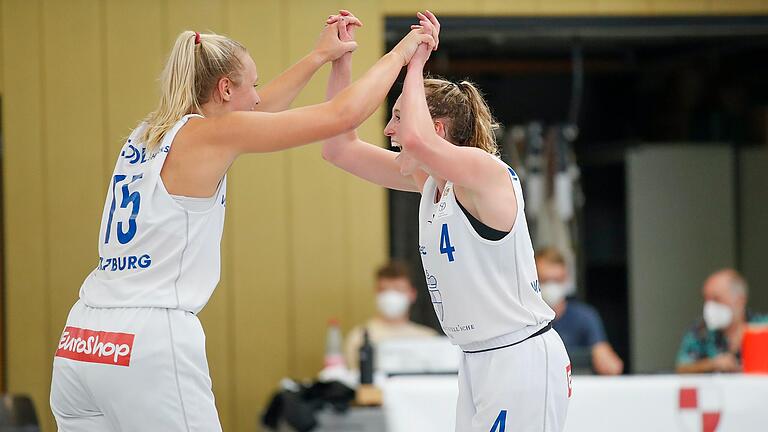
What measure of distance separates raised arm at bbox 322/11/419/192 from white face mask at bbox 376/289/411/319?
2.33m

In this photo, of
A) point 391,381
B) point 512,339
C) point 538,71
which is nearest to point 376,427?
point 391,381

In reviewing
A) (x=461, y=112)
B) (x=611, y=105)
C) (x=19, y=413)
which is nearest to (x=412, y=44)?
(x=461, y=112)

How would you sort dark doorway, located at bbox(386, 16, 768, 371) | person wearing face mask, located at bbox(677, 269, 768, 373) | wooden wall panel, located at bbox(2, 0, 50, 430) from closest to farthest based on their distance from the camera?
person wearing face mask, located at bbox(677, 269, 768, 373), wooden wall panel, located at bbox(2, 0, 50, 430), dark doorway, located at bbox(386, 16, 768, 371)

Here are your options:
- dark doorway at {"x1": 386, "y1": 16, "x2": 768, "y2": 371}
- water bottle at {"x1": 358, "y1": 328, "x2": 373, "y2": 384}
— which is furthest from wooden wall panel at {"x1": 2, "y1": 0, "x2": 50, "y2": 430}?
dark doorway at {"x1": 386, "y1": 16, "x2": 768, "y2": 371}

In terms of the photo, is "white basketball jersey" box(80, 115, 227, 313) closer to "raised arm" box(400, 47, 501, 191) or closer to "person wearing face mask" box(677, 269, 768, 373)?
"raised arm" box(400, 47, 501, 191)

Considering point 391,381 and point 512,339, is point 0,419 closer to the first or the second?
point 391,381

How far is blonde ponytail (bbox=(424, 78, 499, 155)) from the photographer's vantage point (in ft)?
8.64

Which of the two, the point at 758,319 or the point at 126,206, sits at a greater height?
the point at 126,206

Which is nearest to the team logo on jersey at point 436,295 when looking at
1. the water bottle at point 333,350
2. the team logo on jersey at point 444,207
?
the team logo on jersey at point 444,207

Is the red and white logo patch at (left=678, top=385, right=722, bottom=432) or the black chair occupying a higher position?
the red and white logo patch at (left=678, top=385, right=722, bottom=432)

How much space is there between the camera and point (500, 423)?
96.3 inches

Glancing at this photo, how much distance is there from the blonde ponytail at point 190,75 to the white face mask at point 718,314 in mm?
3049

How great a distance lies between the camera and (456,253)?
2453 millimetres

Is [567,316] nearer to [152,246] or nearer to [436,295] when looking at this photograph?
[436,295]
